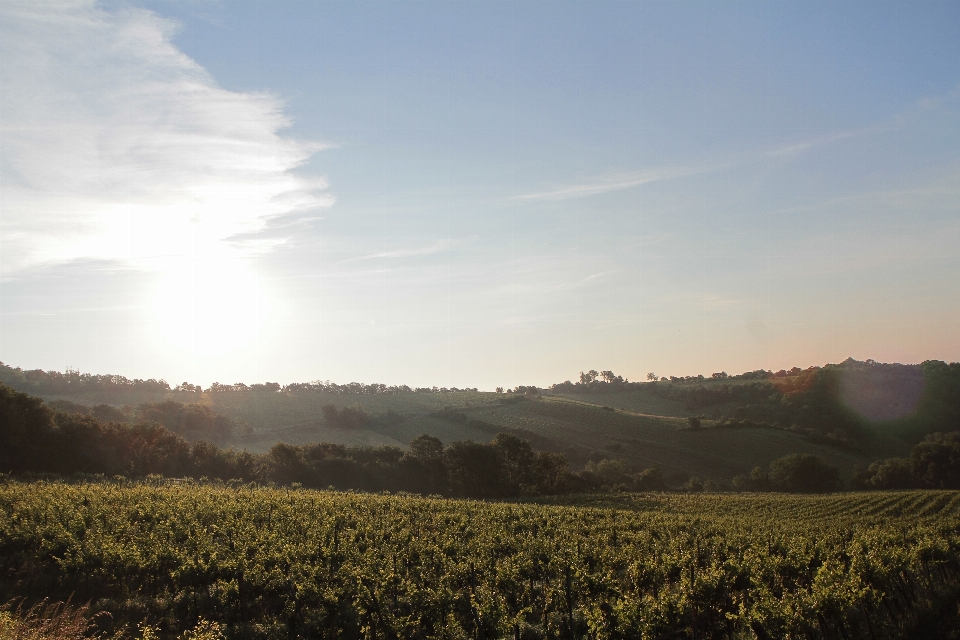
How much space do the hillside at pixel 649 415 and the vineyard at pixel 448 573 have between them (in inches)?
1961

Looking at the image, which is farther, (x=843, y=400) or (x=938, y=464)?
(x=843, y=400)

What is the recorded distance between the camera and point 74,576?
1908 cm

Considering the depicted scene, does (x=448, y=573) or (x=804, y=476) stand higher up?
(x=448, y=573)

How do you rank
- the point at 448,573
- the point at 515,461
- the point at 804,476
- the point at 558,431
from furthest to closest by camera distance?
the point at 558,431 < the point at 804,476 < the point at 515,461 < the point at 448,573

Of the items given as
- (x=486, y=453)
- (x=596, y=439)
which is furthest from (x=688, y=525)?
(x=596, y=439)

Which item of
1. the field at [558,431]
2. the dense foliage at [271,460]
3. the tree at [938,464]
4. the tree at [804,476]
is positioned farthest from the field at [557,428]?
the dense foliage at [271,460]

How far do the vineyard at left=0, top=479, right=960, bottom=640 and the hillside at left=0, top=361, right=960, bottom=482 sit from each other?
49.8 meters

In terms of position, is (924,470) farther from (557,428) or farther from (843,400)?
(557,428)

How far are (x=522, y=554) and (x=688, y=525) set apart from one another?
13971mm

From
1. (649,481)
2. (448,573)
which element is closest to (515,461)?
(649,481)

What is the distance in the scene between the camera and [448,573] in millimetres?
16750

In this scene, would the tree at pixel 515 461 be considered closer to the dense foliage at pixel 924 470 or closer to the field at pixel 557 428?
the field at pixel 557 428

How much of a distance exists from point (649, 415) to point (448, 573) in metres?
85.7

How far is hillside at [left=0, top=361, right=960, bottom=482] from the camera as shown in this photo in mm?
79062
